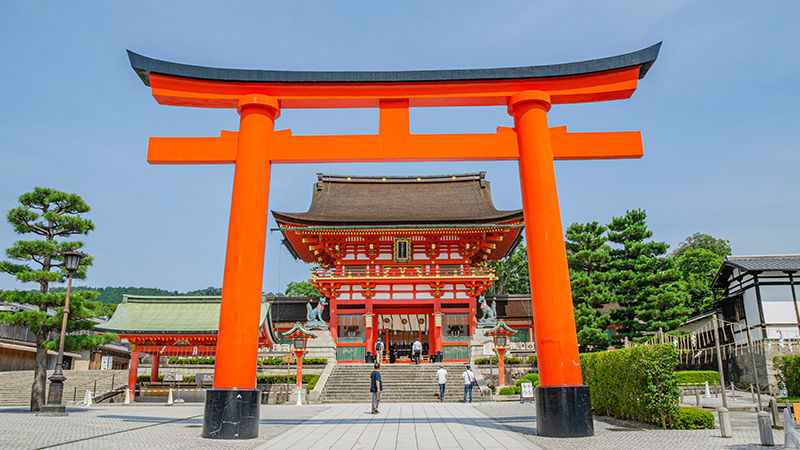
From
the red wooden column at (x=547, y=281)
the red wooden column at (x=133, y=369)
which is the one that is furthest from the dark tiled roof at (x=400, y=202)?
the red wooden column at (x=547, y=281)

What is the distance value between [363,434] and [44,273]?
37.0 feet

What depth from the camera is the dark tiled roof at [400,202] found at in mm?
25969

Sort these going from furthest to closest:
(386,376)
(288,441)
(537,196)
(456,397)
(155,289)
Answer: (155,289), (386,376), (456,397), (537,196), (288,441)

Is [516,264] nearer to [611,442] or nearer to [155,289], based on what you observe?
[611,442]

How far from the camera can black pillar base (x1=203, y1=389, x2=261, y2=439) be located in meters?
7.79

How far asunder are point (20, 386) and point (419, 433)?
70.5ft

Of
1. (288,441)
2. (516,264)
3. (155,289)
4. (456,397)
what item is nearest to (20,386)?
(456,397)

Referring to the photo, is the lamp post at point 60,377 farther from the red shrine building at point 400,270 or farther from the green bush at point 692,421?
the green bush at point 692,421

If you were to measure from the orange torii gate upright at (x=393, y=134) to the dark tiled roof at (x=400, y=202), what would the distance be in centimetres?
1583

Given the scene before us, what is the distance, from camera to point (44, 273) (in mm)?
14188

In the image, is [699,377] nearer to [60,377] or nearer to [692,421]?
[692,421]

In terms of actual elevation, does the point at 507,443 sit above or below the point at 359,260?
below

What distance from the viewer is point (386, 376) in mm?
20906

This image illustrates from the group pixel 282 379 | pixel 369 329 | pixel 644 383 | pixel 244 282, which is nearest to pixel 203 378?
pixel 282 379
